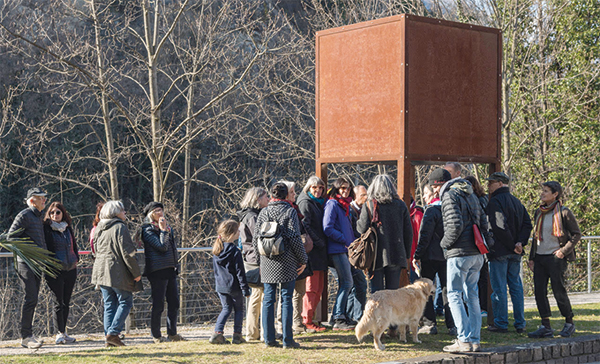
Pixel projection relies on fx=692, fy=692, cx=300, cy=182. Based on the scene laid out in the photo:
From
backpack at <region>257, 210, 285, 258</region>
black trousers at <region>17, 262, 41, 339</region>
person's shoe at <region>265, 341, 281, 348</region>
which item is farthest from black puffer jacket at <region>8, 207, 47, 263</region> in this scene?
person's shoe at <region>265, 341, 281, 348</region>

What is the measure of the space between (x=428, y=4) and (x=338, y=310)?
49.8 feet

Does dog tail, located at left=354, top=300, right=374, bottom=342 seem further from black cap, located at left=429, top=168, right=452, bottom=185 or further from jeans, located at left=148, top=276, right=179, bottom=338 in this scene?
jeans, located at left=148, top=276, right=179, bottom=338

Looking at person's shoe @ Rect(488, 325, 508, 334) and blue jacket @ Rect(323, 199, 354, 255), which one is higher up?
blue jacket @ Rect(323, 199, 354, 255)

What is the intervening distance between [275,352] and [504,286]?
3.09 meters

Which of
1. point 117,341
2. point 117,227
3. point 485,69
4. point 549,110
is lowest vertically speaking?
point 117,341

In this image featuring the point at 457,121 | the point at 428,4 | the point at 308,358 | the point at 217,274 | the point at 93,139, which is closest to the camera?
the point at 308,358

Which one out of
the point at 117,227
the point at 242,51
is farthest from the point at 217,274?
the point at 242,51

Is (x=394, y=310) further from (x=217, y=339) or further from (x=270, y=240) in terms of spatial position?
(x=217, y=339)

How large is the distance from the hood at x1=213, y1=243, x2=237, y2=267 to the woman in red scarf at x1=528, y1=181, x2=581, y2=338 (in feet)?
12.0

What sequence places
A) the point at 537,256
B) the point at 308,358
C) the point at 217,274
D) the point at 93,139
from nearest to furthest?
the point at 308,358 < the point at 217,274 < the point at 537,256 < the point at 93,139

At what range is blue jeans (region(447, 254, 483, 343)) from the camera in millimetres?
7117

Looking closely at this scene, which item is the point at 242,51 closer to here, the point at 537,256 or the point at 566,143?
the point at 566,143

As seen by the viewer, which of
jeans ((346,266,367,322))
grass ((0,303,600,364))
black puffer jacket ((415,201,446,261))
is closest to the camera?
grass ((0,303,600,364))

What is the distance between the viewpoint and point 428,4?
21547 mm
